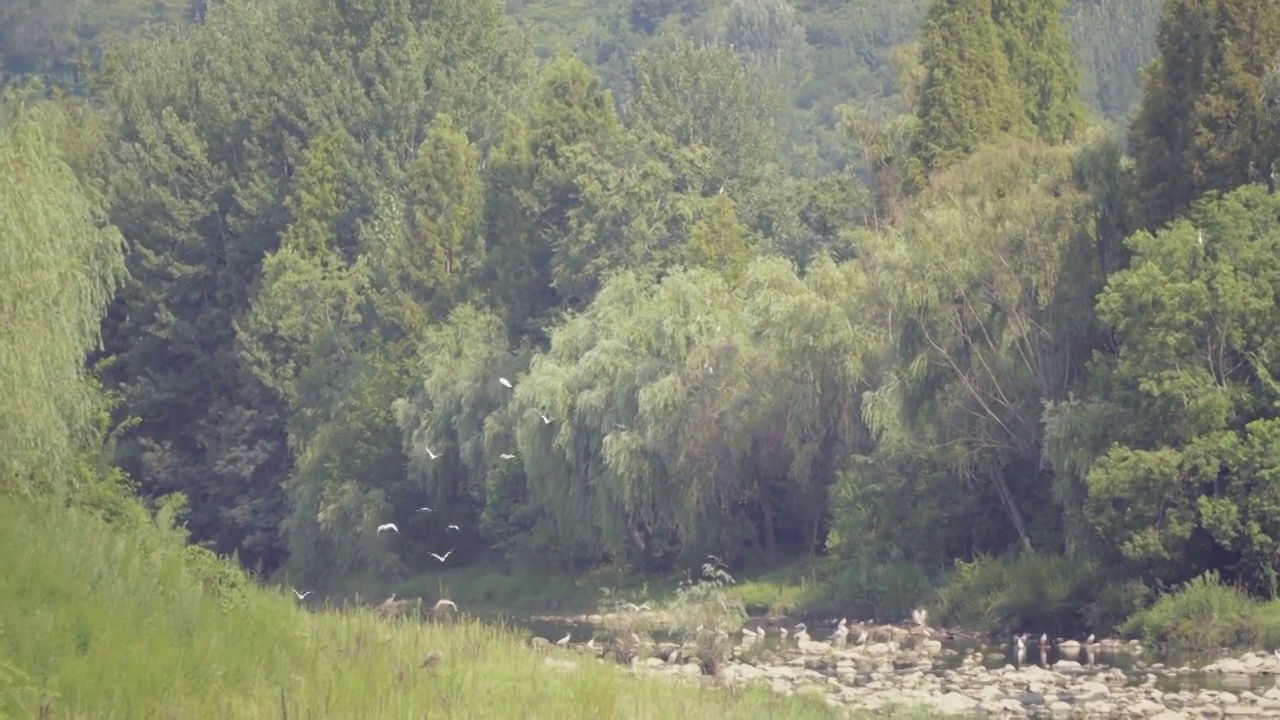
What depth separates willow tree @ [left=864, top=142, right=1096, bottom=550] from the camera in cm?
3900

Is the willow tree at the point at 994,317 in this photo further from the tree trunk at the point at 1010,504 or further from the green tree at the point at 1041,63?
the green tree at the point at 1041,63

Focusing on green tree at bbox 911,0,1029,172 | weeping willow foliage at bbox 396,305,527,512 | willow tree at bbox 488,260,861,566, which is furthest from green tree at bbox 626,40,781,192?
willow tree at bbox 488,260,861,566

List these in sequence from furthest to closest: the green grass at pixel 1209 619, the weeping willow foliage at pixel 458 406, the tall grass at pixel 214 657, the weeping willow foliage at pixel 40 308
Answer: the weeping willow foliage at pixel 458 406, the green grass at pixel 1209 619, the weeping willow foliage at pixel 40 308, the tall grass at pixel 214 657

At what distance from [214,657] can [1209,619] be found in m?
19.8

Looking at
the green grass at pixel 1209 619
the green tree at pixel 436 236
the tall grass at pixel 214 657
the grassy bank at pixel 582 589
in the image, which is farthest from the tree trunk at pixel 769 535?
the tall grass at pixel 214 657

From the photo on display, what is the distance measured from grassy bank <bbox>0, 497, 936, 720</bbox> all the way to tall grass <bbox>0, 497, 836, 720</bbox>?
0.8 inches

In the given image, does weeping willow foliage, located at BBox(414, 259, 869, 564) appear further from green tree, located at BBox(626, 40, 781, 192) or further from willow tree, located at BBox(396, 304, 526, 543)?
green tree, located at BBox(626, 40, 781, 192)

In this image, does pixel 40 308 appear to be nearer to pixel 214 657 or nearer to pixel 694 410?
pixel 214 657

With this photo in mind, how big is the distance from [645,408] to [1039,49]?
14.9 m

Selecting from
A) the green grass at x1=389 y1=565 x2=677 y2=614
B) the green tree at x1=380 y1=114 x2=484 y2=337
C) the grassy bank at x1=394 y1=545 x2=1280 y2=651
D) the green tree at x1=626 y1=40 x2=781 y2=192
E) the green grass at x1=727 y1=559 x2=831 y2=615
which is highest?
the green tree at x1=626 y1=40 x2=781 y2=192

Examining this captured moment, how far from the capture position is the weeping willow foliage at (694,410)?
4569 cm

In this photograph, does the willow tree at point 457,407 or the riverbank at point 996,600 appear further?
the willow tree at point 457,407

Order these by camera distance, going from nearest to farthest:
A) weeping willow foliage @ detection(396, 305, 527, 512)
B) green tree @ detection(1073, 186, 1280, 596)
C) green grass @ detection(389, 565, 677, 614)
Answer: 1. green tree @ detection(1073, 186, 1280, 596)
2. green grass @ detection(389, 565, 677, 614)
3. weeping willow foliage @ detection(396, 305, 527, 512)

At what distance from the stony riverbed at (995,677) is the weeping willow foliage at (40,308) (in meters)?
6.52
